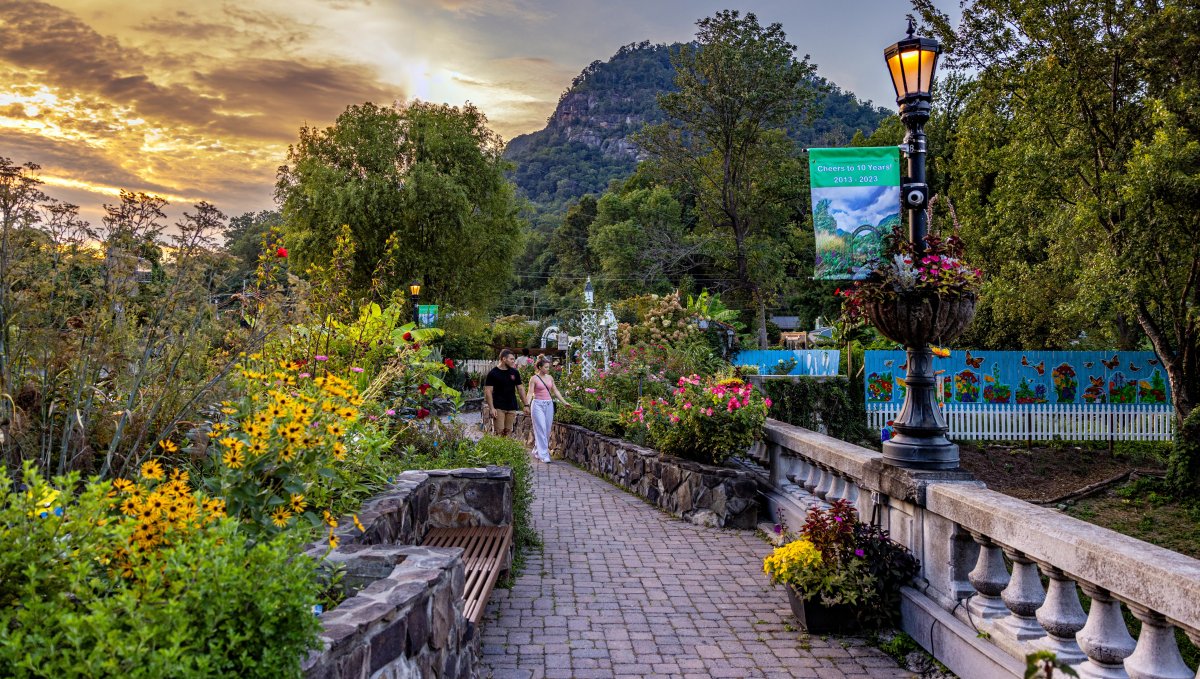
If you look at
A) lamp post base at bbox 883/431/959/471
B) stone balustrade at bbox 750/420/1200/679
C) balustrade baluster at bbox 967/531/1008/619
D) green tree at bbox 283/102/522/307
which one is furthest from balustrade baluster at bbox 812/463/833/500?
green tree at bbox 283/102/522/307

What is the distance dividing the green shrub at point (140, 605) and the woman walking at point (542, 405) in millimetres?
9864

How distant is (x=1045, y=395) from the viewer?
17.9 meters

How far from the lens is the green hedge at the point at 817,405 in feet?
48.3

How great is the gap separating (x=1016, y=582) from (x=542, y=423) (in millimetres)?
9493

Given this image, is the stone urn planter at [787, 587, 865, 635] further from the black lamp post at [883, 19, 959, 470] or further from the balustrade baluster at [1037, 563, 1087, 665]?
the balustrade baluster at [1037, 563, 1087, 665]

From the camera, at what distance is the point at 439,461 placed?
696 cm

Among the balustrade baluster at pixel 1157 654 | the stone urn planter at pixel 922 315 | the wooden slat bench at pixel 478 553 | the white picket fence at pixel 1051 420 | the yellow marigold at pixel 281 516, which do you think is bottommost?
the white picket fence at pixel 1051 420

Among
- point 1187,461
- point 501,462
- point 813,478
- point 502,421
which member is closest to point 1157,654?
point 813,478

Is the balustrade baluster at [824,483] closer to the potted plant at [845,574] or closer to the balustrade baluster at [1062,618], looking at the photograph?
the potted plant at [845,574]

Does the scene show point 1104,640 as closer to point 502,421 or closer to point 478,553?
point 478,553

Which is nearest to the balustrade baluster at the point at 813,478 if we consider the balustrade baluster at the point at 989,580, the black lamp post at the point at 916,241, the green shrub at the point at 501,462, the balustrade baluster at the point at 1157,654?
the black lamp post at the point at 916,241

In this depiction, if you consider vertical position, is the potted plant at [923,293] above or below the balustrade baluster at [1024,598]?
above

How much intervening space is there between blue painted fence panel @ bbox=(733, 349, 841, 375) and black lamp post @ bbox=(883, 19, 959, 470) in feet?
52.6

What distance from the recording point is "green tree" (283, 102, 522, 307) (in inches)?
1180
